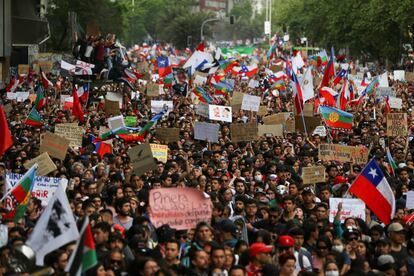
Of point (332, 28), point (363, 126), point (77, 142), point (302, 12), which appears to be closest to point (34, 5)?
point (332, 28)

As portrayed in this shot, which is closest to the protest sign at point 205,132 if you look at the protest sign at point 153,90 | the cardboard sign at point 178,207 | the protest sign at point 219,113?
the protest sign at point 219,113

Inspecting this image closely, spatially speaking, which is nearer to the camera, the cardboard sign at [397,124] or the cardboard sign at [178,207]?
the cardboard sign at [178,207]

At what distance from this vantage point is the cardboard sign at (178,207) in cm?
1115

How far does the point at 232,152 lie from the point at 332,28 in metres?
56.5

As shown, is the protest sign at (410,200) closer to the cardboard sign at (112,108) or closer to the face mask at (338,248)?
the face mask at (338,248)

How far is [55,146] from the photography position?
17266 mm

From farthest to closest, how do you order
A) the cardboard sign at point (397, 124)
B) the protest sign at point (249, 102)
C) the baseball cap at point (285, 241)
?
1. the protest sign at point (249, 102)
2. the cardboard sign at point (397, 124)
3. the baseball cap at point (285, 241)

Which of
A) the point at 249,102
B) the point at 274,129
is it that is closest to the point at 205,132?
the point at 274,129

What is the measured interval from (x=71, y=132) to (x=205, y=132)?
8.51 ft

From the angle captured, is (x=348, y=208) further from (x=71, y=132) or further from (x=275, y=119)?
(x=275, y=119)

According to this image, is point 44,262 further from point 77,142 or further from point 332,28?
point 332,28

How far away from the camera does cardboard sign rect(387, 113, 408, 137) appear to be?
69.1 feet

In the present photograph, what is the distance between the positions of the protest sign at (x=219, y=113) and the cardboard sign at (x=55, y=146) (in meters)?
6.31

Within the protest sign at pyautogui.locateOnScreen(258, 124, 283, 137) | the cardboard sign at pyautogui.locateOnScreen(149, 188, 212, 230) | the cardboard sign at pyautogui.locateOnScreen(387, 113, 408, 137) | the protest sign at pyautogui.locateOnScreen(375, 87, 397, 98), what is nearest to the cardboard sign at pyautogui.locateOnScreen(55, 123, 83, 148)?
the protest sign at pyautogui.locateOnScreen(258, 124, 283, 137)
